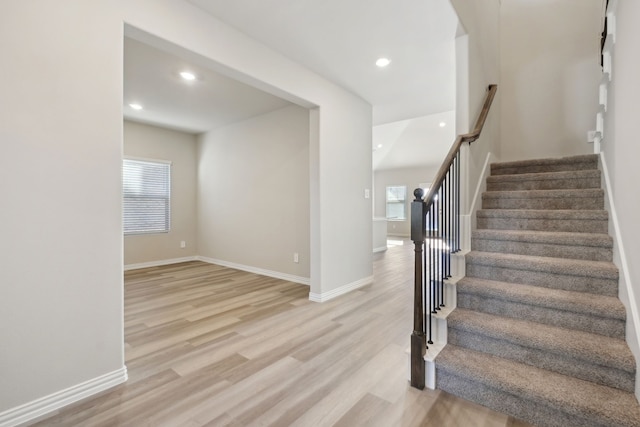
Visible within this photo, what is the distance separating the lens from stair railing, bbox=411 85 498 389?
1741 mm

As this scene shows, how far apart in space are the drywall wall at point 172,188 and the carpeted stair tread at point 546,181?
17.0 ft

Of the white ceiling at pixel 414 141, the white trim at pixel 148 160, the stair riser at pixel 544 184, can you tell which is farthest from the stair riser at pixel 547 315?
the white ceiling at pixel 414 141

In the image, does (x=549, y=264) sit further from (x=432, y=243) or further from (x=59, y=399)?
(x=59, y=399)

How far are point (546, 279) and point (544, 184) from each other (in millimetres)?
1328

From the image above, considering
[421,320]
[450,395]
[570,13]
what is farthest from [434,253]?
[570,13]

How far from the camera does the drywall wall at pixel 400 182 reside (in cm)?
1070

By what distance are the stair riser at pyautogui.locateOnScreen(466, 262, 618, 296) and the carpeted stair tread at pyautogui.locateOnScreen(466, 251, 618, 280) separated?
27 mm

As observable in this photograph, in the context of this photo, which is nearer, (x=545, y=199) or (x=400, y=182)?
(x=545, y=199)

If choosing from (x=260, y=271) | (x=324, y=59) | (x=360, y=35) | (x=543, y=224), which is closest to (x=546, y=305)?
(x=543, y=224)

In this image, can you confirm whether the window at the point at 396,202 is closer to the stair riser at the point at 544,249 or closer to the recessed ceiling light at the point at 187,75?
the stair riser at the point at 544,249

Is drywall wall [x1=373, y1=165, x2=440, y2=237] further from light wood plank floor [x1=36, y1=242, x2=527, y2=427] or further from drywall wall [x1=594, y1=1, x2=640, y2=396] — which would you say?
drywall wall [x1=594, y1=1, x2=640, y2=396]

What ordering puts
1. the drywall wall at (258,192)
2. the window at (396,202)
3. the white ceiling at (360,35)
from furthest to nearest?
the window at (396,202)
the drywall wall at (258,192)
the white ceiling at (360,35)

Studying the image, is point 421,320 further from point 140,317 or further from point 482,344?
point 140,317

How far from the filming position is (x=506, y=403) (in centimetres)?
152
